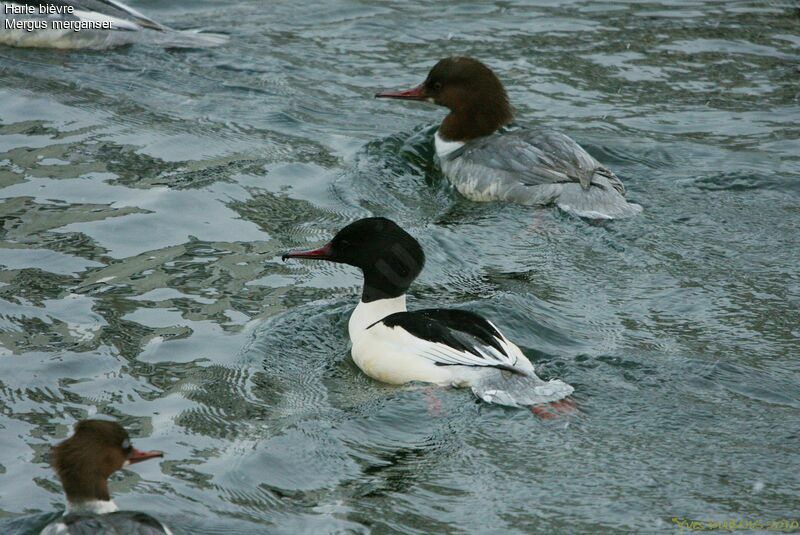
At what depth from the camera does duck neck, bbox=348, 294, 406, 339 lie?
7137 millimetres

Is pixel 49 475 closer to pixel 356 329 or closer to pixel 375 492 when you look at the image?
pixel 375 492

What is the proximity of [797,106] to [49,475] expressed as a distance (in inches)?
324

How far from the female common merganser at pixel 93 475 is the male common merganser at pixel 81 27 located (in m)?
7.78

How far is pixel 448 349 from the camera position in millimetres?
6586

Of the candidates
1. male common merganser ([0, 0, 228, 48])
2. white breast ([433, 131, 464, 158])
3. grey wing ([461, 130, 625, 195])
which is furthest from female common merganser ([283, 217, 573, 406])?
male common merganser ([0, 0, 228, 48])

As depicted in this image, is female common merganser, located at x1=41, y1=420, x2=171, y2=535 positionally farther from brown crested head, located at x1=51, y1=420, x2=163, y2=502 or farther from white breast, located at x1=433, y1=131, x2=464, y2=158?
white breast, located at x1=433, y1=131, x2=464, y2=158

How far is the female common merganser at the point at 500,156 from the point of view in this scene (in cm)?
918

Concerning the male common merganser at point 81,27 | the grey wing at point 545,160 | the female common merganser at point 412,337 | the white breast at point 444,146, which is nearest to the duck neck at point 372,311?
the female common merganser at point 412,337

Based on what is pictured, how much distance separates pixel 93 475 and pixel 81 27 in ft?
26.4

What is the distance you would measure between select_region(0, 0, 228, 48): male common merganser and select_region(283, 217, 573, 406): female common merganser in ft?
18.9

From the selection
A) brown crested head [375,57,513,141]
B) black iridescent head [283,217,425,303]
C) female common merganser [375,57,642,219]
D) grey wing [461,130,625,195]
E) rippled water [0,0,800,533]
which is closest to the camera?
rippled water [0,0,800,533]

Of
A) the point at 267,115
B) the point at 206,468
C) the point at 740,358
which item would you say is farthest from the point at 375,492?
the point at 267,115

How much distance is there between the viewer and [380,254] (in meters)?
7.17

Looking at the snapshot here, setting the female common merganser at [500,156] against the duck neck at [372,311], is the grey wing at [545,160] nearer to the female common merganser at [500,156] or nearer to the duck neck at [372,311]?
the female common merganser at [500,156]
